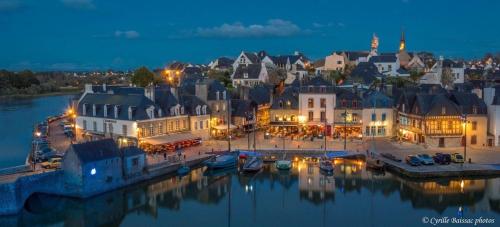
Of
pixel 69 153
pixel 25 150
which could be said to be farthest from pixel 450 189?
pixel 25 150

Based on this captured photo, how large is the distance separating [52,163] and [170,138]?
30.9 ft

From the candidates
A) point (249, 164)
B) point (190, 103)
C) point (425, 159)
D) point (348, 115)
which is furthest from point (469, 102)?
point (190, 103)

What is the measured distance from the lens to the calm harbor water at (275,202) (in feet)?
84.8

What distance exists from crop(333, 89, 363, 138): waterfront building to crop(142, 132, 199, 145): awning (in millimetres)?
12906

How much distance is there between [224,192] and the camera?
3086cm

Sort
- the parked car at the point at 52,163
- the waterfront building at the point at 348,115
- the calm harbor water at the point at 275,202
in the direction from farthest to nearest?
the waterfront building at the point at 348,115 → the parked car at the point at 52,163 → the calm harbor water at the point at 275,202

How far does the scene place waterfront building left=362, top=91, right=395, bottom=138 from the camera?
43531mm

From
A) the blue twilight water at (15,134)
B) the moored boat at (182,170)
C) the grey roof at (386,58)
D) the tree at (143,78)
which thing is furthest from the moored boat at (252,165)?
the grey roof at (386,58)

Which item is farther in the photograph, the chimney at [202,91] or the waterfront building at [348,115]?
the chimney at [202,91]

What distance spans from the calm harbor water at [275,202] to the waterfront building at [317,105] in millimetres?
10478

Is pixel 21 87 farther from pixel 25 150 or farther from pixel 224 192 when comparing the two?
pixel 224 192

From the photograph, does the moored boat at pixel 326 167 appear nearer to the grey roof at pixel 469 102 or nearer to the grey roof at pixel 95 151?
the grey roof at pixel 469 102

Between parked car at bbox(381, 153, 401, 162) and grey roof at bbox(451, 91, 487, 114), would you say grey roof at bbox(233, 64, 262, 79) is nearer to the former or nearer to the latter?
grey roof at bbox(451, 91, 487, 114)

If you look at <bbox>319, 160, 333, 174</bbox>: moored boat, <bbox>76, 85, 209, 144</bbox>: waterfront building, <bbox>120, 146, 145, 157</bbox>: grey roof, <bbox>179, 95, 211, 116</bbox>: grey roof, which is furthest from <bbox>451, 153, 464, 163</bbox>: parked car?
<bbox>120, 146, 145, 157</bbox>: grey roof
